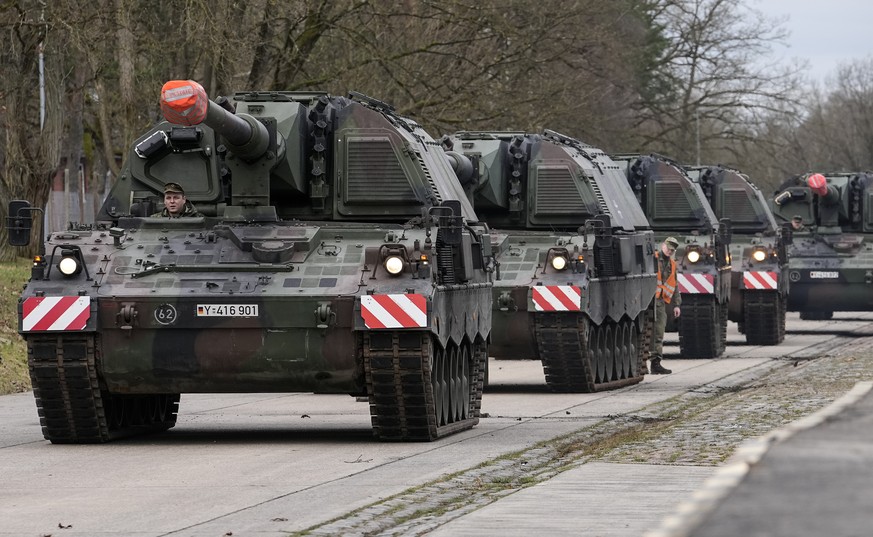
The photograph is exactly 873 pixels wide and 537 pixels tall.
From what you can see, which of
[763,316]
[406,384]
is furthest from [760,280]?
[406,384]

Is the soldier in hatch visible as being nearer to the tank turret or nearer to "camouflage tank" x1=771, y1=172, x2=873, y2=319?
the tank turret

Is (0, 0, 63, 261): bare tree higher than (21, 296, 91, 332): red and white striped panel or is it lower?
higher

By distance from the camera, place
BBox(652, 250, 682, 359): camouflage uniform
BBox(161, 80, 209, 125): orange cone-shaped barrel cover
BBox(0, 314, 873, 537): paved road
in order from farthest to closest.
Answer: BBox(652, 250, 682, 359): camouflage uniform → BBox(161, 80, 209, 125): orange cone-shaped barrel cover → BBox(0, 314, 873, 537): paved road

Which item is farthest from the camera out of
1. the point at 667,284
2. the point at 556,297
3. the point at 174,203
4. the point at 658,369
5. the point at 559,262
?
the point at 667,284

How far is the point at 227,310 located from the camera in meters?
11.8

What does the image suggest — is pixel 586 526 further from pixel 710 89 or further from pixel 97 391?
pixel 710 89

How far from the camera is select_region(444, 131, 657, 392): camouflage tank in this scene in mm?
17734

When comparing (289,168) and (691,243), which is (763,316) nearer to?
(691,243)

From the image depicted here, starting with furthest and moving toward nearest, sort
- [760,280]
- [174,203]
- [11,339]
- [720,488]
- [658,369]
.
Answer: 1. [760,280]
2. [658,369]
3. [11,339]
4. [174,203]
5. [720,488]

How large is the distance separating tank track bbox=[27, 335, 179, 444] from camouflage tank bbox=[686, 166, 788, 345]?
16967 mm

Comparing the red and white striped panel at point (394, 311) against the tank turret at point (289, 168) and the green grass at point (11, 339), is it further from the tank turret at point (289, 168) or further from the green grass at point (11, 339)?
the green grass at point (11, 339)

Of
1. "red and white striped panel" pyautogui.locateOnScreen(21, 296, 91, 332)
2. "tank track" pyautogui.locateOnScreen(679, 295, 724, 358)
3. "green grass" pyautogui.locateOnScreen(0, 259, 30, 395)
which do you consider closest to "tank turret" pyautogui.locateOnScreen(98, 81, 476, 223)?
"red and white striped panel" pyautogui.locateOnScreen(21, 296, 91, 332)

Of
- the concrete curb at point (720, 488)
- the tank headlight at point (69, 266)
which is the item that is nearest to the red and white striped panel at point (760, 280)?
the tank headlight at point (69, 266)

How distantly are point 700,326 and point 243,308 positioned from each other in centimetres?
1437
